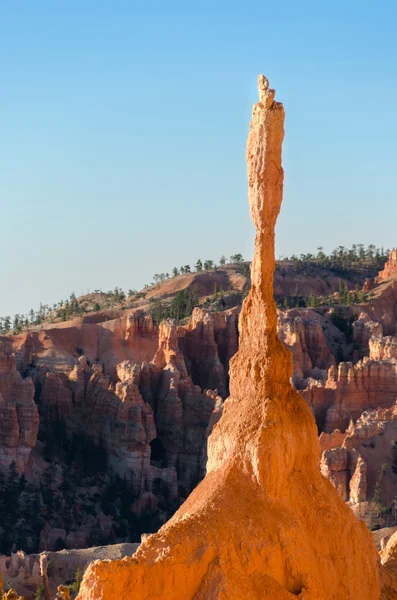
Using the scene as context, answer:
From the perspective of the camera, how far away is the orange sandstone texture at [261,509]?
18766 millimetres

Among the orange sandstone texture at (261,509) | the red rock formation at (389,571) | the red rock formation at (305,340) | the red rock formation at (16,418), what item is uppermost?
the red rock formation at (305,340)

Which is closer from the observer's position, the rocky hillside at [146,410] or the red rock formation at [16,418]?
the rocky hillside at [146,410]

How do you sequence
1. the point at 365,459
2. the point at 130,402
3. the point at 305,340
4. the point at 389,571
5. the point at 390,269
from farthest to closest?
the point at 390,269 < the point at 305,340 < the point at 130,402 < the point at 365,459 < the point at 389,571

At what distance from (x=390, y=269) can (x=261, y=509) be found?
114m

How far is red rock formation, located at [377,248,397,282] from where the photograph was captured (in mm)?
129750

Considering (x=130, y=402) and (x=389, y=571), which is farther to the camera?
(x=130, y=402)

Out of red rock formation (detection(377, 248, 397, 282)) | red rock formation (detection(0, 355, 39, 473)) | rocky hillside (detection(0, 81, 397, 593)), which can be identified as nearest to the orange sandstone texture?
rocky hillside (detection(0, 81, 397, 593))

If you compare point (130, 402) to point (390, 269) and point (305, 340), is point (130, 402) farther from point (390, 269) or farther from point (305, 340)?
point (390, 269)

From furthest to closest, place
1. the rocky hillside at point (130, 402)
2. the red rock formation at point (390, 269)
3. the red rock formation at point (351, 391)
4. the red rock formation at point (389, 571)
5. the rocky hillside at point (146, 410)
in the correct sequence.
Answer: the red rock formation at point (390, 269), the red rock formation at point (351, 391), the rocky hillside at point (130, 402), the rocky hillside at point (146, 410), the red rock formation at point (389, 571)

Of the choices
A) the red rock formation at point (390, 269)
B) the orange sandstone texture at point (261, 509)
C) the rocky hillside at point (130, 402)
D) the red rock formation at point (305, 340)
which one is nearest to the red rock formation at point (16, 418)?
the rocky hillside at point (130, 402)

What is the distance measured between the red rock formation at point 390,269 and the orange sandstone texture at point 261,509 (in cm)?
10760

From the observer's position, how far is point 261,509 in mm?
20141

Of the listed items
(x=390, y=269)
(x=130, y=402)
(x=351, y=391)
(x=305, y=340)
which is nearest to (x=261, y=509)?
(x=351, y=391)

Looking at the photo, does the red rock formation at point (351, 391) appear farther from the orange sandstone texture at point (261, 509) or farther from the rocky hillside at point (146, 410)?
the orange sandstone texture at point (261, 509)
